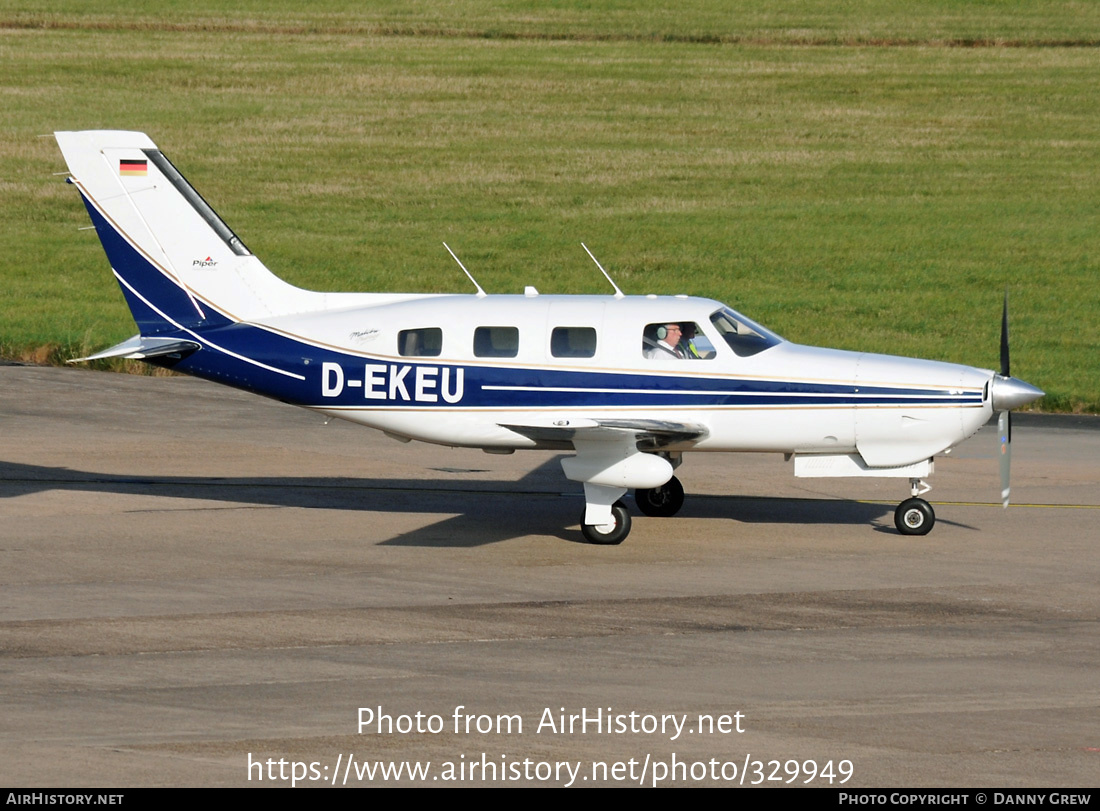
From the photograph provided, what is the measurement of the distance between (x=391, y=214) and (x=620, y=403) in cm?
2494

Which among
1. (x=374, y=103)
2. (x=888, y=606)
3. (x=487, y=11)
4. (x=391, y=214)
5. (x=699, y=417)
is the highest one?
(x=487, y=11)

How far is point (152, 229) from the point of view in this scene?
16453 mm

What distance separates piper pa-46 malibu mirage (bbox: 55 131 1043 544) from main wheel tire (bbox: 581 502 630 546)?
0.05 feet

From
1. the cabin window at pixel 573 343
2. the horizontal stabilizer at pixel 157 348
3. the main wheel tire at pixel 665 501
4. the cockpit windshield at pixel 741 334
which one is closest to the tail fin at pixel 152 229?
the horizontal stabilizer at pixel 157 348

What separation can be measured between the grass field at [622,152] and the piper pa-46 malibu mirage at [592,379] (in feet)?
33.6

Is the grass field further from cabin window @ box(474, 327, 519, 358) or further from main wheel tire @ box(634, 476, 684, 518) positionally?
cabin window @ box(474, 327, 519, 358)

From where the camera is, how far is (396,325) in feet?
50.9

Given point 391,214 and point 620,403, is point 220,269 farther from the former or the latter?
point 391,214

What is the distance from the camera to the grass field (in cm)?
3334

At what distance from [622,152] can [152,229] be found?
27594 mm

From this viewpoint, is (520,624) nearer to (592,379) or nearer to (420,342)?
(592,379)

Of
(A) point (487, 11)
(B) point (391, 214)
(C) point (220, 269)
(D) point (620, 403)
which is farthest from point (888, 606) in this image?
(A) point (487, 11)

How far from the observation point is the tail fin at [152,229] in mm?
16312

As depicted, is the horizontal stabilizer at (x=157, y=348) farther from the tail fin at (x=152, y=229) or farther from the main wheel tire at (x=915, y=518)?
the main wheel tire at (x=915, y=518)
